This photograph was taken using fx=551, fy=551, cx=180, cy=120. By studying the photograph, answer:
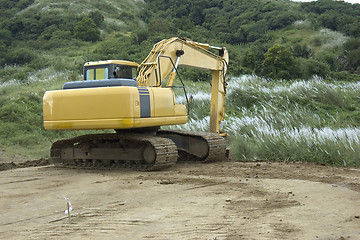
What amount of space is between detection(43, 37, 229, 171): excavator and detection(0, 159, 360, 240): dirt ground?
1.84 feet

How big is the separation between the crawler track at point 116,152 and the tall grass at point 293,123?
9.84 ft

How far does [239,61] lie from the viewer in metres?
37.0

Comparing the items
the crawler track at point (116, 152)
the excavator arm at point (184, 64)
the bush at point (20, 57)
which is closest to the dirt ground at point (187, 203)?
the crawler track at point (116, 152)

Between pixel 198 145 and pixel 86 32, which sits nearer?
pixel 198 145

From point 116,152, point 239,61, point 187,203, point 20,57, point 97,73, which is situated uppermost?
point 20,57

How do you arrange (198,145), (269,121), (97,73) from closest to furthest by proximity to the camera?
1. (97,73)
2. (198,145)
3. (269,121)

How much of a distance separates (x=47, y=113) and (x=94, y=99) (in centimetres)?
128

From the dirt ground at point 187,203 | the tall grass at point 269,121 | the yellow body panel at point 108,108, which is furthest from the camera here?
the tall grass at point 269,121

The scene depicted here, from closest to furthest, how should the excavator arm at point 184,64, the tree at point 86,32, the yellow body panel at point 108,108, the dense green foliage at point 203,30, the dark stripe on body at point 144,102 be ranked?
the yellow body panel at point 108,108
the dark stripe on body at point 144,102
the excavator arm at point 184,64
the dense green foliage at point 203,30
the tree at point 86,32

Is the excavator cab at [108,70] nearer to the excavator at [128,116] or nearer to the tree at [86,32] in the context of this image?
the excavator at [128,116]

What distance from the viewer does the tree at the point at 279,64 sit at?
2867 centimetres

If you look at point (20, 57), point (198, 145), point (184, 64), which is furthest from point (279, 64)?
point (20, 57)

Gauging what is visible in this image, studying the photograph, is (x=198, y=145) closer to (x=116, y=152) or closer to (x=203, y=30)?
(x=116, y=152)

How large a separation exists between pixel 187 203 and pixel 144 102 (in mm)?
3896
